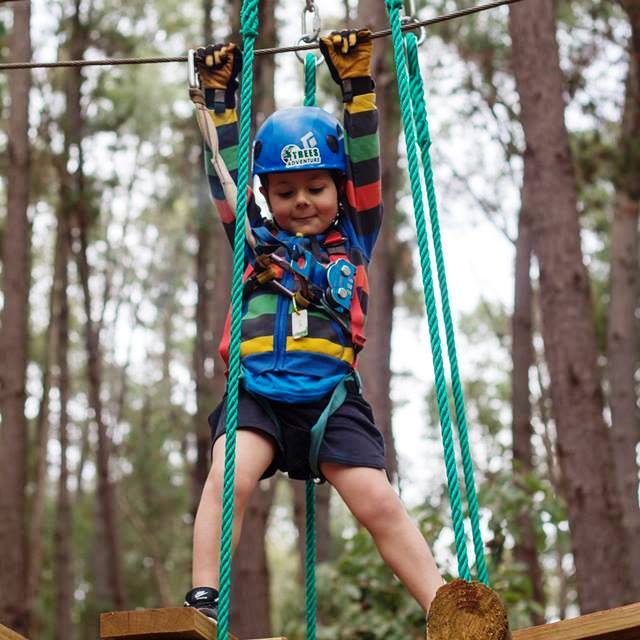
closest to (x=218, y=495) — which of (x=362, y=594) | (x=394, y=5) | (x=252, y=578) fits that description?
(x=394, y=5)

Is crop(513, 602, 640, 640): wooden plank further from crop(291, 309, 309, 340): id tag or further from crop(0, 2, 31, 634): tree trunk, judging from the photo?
crop(0, 2, 31, 634): tree trunk

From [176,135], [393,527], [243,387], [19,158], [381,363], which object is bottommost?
[393,527]

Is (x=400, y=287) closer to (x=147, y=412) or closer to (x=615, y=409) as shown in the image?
(x=147, y=412)

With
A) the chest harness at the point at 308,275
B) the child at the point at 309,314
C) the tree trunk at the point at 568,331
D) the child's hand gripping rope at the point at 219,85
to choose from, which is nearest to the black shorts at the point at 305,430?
the child at the point at 309,314

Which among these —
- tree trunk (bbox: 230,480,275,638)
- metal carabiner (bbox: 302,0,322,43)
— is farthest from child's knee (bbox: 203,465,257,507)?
tree trunk (bbox: 230,480,275,638)

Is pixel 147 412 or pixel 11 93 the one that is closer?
pixel 11 93

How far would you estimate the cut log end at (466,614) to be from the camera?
228 centimetres

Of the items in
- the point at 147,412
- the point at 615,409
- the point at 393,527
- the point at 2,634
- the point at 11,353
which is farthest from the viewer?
the point at 147,412

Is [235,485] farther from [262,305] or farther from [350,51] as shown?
[350,51]

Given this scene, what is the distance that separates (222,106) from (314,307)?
0.69 m

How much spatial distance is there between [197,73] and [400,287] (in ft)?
51.3

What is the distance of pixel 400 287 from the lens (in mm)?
18828

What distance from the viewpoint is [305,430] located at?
300 centimetres

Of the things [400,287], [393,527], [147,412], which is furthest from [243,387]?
[147,412]
